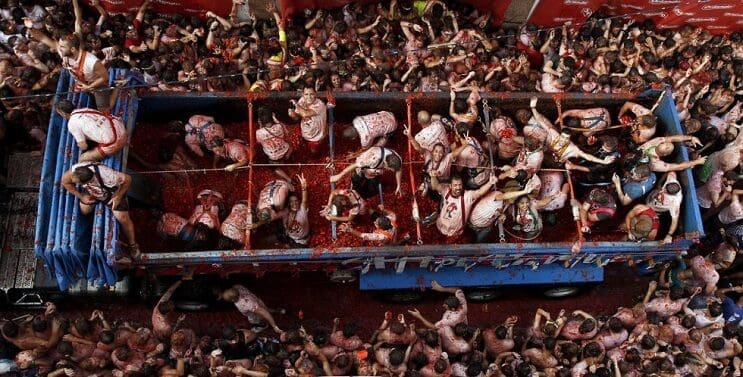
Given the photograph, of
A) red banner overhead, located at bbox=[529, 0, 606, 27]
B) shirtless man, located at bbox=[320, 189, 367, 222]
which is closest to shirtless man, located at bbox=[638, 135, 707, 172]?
red banner overhead, located at bbox=[529, 0, 606, 27]

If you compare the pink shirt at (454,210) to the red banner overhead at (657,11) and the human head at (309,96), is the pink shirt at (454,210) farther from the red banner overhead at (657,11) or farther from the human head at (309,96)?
the red banner overhead at (657,11)

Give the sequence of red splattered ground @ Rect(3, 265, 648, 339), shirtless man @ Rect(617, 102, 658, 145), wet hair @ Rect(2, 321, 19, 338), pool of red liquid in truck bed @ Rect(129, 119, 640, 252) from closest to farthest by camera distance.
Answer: wet hair @ Rect(2, 321, 19, 338), pool of red liquid in truck bed @ Rect(129, 119, 640, 252), shirtless man @ Rect(617, 102, 658, 145), red splattered ground @ Rect(3, 265, 648, 339)

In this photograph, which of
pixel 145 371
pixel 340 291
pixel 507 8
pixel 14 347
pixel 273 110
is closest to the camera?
pixel 145 371

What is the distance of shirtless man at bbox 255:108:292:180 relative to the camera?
881 centimetres

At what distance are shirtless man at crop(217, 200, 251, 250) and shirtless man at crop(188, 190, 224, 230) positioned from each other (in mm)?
148

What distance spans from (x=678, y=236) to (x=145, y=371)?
284 inches

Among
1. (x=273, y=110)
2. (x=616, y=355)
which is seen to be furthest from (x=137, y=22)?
(x=616, y=355)

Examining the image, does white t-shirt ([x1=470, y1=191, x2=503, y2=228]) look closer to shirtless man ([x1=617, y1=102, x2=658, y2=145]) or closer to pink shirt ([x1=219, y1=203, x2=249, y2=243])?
shirtless man ([x1=617, y1=102, x2=658, y2=145])

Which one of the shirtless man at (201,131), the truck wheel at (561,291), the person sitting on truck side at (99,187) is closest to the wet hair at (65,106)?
the person sitting on truck side at (99,187)

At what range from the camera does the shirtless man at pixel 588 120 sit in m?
9.52

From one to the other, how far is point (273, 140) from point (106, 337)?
3254 millimetres

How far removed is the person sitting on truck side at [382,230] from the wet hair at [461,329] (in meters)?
1.39

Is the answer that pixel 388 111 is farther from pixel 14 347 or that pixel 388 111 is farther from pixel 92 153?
pixel 14 347

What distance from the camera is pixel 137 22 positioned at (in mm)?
10336
